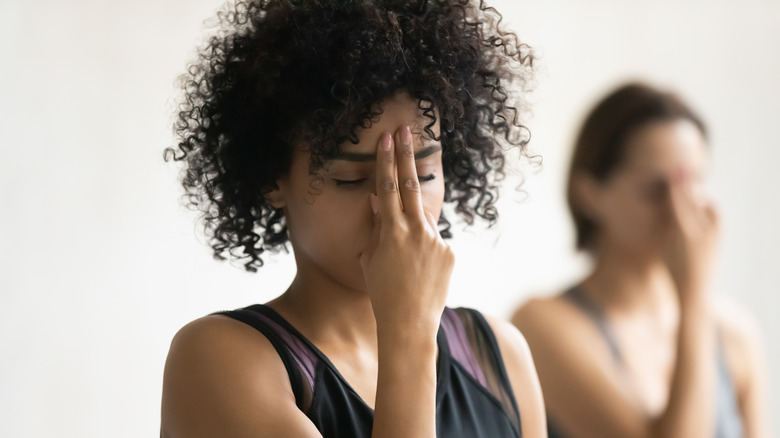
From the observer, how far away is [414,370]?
840 millimetres

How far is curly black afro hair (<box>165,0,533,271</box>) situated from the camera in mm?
881

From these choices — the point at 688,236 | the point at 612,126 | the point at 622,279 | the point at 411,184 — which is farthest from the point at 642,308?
the point at 411,184

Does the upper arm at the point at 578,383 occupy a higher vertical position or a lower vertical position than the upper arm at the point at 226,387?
lower

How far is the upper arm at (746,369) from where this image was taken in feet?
5.94

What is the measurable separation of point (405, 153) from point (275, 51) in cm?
18

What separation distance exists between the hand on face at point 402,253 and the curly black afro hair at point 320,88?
5 cm

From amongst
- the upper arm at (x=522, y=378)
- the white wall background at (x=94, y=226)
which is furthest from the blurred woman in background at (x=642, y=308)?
the upper arm at (x=522, y=378)

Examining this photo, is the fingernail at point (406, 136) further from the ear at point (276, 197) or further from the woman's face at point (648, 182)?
the woman's face at point (648, 182)

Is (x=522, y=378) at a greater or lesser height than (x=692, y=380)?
greater

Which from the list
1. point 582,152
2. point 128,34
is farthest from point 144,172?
point 582,152

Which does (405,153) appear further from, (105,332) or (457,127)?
(105,332)

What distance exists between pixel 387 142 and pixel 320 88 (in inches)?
3.5

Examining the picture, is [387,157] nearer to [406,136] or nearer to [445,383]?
[406,136]

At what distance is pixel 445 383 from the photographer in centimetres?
98
